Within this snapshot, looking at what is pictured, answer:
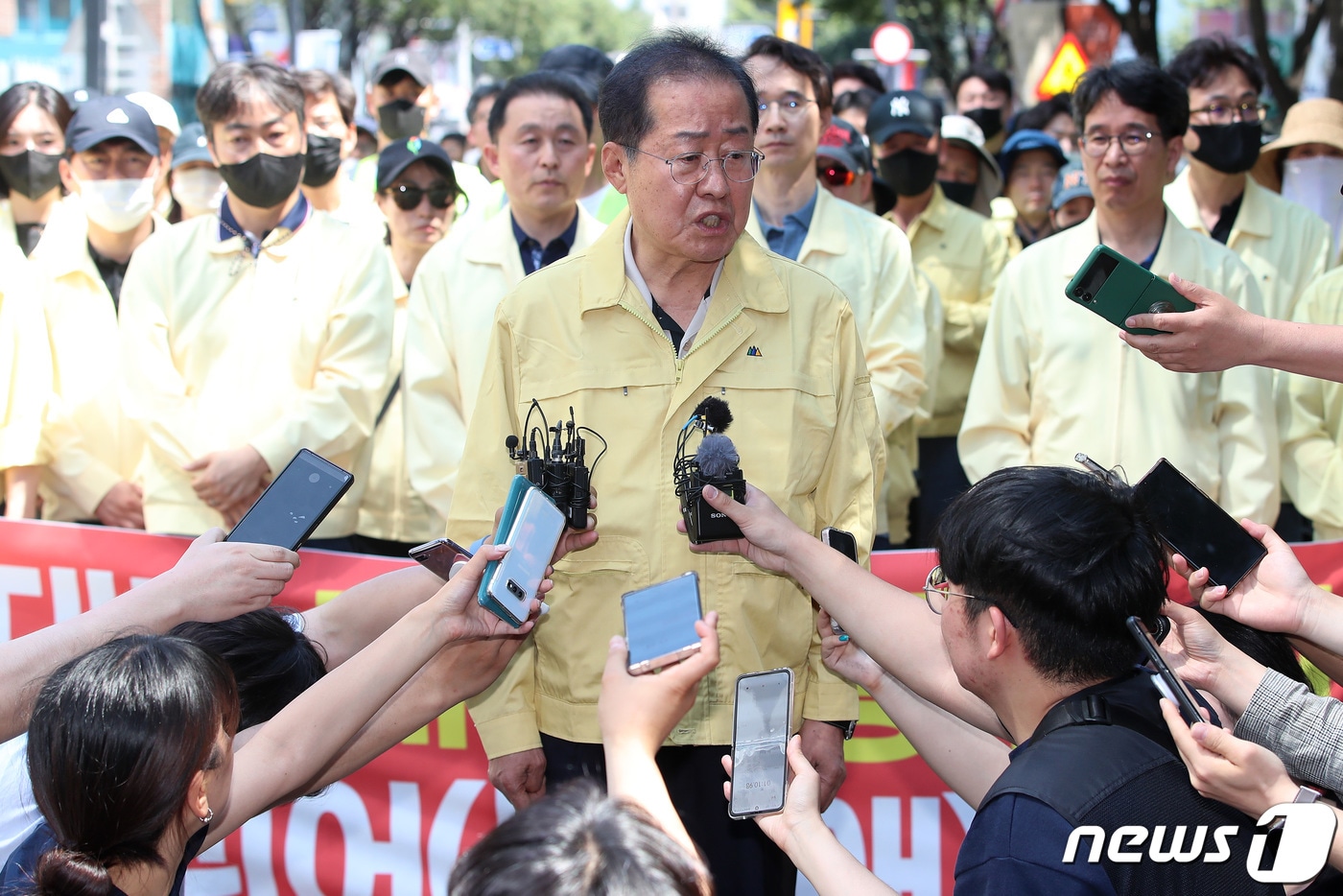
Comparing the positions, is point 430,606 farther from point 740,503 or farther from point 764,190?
point 764,190

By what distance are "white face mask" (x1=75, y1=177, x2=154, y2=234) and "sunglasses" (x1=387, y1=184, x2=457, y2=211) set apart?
3.67ft

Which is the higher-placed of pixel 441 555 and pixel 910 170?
pixel 910 170

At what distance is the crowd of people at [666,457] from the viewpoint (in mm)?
2166

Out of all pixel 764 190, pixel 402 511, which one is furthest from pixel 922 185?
pixel 402 511

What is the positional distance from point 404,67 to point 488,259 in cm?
567

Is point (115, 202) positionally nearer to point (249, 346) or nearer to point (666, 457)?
point (249, 346)

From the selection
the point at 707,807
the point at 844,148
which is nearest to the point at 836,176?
the point at 844,148

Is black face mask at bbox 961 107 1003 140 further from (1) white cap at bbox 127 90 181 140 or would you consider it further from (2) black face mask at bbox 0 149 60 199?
(2) black face mask at bbox 0 149 60 199

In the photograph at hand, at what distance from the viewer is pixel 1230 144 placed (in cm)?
588

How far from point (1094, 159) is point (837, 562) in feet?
8.23

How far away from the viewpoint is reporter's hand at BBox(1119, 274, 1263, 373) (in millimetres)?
3158

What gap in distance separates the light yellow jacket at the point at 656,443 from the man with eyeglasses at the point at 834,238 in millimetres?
1827

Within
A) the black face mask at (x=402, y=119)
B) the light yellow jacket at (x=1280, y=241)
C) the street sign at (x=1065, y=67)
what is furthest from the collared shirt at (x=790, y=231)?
the street sign at (x=1065, y=67)

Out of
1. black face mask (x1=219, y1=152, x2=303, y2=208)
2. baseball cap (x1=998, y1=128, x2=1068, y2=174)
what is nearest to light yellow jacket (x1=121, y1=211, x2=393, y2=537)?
black face mask (x1=219, y1=152, x2=303, y2=208)
